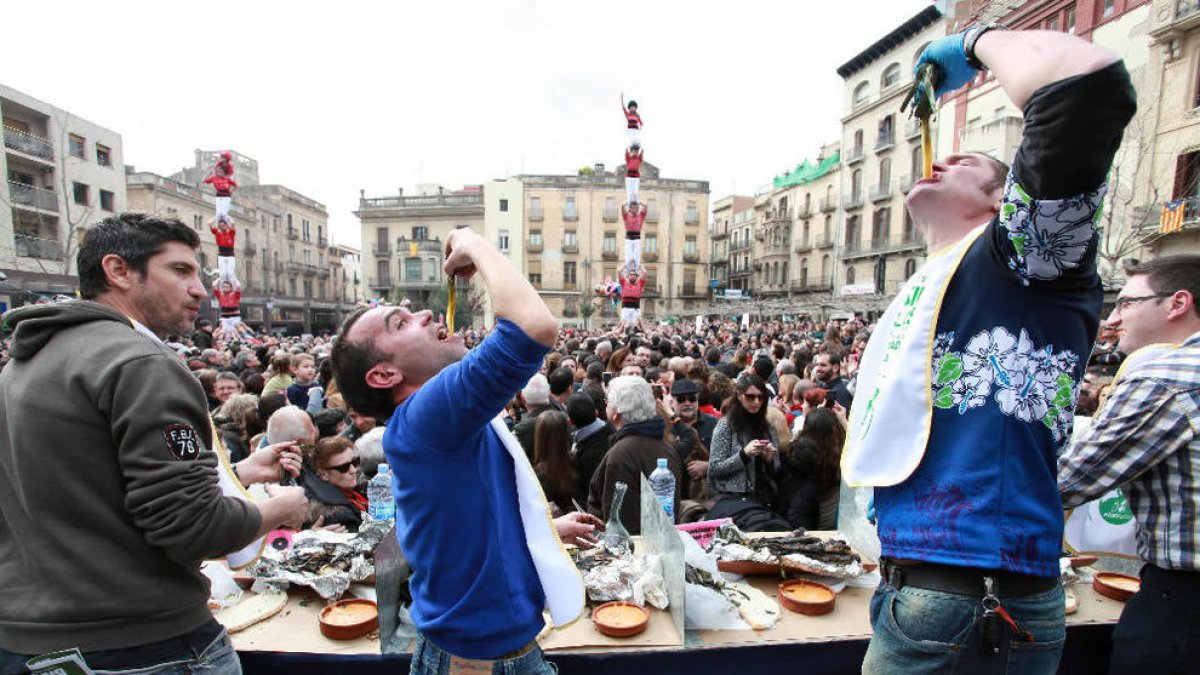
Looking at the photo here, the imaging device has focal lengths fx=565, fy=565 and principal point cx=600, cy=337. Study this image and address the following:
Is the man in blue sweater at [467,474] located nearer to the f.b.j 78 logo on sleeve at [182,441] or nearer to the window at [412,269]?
the f.b.j 78 logo on sleeve at [182,441]

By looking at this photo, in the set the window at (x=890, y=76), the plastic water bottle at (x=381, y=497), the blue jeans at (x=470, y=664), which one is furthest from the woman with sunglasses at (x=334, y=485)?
the window at (x=890, y=76)

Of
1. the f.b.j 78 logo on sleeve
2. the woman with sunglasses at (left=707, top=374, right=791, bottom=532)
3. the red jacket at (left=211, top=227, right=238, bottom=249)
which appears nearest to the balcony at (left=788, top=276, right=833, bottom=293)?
the red jacket at (left=211, top=227, right=238, bottom=249)

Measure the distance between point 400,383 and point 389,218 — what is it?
46.6m

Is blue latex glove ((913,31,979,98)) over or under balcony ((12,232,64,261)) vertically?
under

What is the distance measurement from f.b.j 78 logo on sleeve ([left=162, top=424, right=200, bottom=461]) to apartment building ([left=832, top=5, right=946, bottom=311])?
2901 centimetres

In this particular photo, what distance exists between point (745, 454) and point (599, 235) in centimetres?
4036

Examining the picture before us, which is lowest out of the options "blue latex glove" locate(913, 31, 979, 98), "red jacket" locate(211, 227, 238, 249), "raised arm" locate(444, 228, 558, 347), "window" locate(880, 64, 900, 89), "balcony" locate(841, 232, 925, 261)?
"raised arm" locate(444, 228, 558, 347)

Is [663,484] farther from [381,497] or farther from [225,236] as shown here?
[225,236]

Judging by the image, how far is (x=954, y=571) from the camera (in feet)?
4.11

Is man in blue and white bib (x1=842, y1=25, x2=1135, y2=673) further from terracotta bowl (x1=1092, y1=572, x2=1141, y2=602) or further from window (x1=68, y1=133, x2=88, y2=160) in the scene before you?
window (x1=68, y1=133, x2=88, y2=160)

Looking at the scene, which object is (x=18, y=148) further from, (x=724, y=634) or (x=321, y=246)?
(x=724, y=634)

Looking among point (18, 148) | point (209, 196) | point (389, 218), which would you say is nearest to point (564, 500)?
point (18, 148)

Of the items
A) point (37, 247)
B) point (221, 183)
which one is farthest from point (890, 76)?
point (37, 247)

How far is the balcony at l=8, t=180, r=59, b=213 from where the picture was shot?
2236cm
